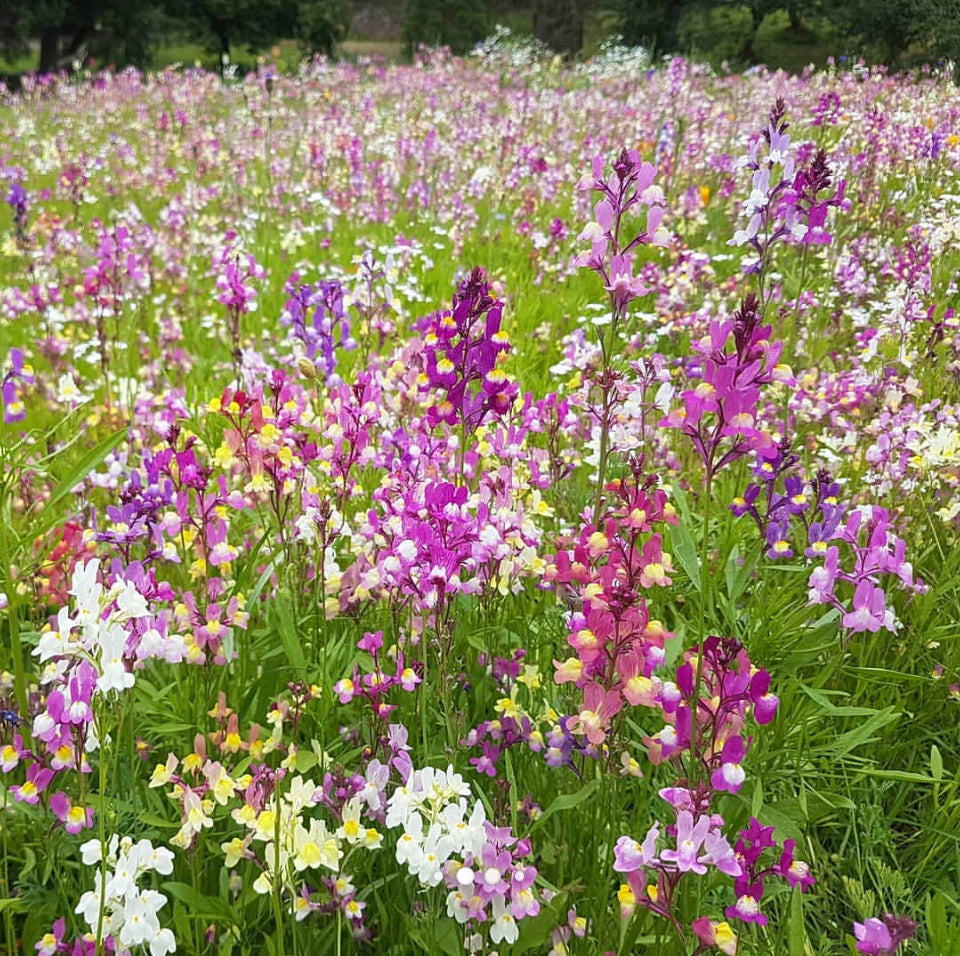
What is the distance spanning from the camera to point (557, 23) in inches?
726

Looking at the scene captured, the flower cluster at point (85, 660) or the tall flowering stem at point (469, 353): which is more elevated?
the tall flowering stem at point (469, 353)

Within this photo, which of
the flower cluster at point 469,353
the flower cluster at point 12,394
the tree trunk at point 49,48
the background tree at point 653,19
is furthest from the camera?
the tree trunk at point 49,48

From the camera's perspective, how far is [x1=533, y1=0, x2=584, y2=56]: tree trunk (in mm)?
18328

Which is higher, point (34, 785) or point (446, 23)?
point (446, 23)

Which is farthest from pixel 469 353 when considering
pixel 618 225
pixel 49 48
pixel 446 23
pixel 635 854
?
pixel 49 48

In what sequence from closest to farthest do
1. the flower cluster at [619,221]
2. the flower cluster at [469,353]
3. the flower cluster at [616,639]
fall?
the flower cluster at [616,639] < the flower cluster at [619,221] < the flower cluster at [469,353]

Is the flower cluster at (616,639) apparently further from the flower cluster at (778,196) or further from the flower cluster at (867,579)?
the flower cluster at (778,196)

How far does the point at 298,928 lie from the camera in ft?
5.17

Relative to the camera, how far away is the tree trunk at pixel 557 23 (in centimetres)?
1833

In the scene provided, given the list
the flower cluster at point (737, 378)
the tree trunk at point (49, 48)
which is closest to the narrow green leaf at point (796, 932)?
the flower cluster at point (737, 378)

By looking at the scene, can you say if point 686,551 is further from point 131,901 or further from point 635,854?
point 131,901

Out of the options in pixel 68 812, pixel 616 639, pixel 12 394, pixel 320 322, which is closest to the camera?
pixel 616 639

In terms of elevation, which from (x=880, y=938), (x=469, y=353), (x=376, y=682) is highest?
(x=469, y=353)

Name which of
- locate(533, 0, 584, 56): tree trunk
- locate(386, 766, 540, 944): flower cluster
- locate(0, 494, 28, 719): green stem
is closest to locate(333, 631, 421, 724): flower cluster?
locate(386, 766, 540, 944): flower cluster
